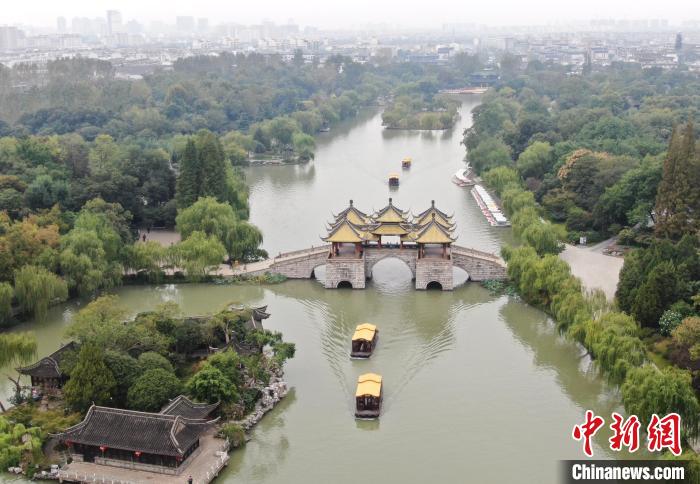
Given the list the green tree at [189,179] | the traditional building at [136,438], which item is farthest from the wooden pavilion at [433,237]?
the traditional building at [136,438]

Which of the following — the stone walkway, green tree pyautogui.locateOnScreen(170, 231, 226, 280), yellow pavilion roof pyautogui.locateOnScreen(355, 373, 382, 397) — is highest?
green tree pyautogui.locateOnScreen(170, 231, 226, 280)

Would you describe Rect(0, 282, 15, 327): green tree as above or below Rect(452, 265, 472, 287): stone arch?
above

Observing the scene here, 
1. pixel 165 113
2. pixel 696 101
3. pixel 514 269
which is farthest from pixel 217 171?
pixel 696 101

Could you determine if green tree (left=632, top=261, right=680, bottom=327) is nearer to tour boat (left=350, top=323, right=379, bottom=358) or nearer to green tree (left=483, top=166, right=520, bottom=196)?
tour boat (left=350, top=323, right=379, bottom=358)

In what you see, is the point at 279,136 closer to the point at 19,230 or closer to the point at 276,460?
the point at 19,230

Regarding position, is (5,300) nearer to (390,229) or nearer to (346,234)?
(346,234)

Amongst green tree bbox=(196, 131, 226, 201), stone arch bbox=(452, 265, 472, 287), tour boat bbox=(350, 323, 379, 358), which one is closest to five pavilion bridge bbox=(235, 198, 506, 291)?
stone arch bbox=(452, 265, 472, 287)

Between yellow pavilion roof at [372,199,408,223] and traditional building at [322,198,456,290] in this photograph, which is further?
yellow pavilion roof at [372,199,408,223]
